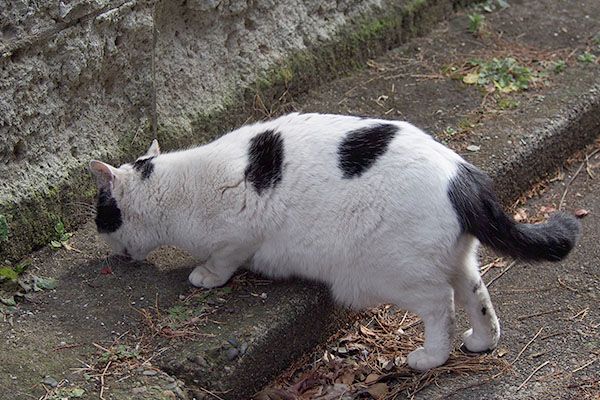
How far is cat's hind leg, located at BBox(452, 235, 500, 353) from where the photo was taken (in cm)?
347

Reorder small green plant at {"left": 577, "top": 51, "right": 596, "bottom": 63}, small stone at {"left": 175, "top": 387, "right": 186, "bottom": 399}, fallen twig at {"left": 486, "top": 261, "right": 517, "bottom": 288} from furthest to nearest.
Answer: small green plant at {"left": 577, "top": 51, "right": 596, "bottom": 63}, fallen twig at {"left": 486, "top": 261, "right": 517, "bottom": 288}, small stone at {"left": 175, "top": 387, "right": 186, "bottom": 399}

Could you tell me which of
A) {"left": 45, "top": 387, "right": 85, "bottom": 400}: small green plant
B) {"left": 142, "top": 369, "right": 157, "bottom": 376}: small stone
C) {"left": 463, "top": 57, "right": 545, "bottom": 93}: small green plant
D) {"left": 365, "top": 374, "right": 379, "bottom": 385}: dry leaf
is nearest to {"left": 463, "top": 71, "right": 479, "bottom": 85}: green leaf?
{"left": 463, "top": 57, "right": 545, "bottom": 93}: small green plant

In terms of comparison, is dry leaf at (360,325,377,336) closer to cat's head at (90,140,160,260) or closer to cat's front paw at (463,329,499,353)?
cat's front paw at (463,329,499,353)

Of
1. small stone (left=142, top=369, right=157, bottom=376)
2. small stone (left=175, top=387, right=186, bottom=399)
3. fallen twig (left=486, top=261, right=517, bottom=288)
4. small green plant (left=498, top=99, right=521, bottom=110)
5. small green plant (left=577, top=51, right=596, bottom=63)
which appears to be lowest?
fallen twig (left=486, top=261, right=517, bottom=288)

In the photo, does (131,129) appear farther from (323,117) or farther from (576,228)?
(576,228)

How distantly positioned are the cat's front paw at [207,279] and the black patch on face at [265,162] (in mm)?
473

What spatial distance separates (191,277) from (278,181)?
2.10 feet

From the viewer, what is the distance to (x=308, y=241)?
11.4 ft

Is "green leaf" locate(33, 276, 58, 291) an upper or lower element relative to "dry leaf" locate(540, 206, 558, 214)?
upper

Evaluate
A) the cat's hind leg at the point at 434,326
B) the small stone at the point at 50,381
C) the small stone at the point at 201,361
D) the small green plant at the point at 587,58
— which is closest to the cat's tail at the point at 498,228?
the cat's hind leg at the point at 434,326

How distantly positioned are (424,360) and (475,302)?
0.35m

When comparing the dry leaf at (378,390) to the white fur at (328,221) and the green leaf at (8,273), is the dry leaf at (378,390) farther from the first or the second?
the green leaf at (8,273)

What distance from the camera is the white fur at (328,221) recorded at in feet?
10.7

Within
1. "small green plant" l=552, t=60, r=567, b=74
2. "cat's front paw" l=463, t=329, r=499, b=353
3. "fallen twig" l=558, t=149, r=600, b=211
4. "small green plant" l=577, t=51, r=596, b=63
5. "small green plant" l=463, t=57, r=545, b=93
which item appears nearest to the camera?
"cat's front paw" l=463, t=329, r=499, b=353
